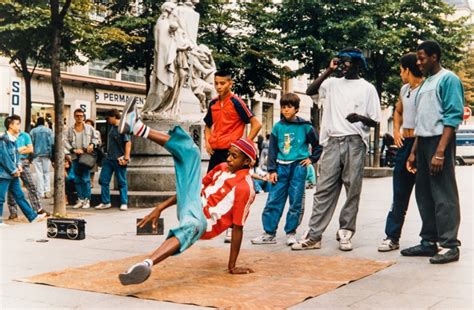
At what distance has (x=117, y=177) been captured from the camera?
42.1ft

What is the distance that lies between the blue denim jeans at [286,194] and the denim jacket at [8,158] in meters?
4.55

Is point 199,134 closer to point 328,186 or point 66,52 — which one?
point 328,186

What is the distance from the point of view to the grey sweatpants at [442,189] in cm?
659

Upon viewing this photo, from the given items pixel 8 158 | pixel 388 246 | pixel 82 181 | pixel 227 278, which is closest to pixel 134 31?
pixel 82 181

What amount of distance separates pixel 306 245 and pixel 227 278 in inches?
73.2

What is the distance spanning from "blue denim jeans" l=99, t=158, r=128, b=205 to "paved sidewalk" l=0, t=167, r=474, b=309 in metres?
0.90

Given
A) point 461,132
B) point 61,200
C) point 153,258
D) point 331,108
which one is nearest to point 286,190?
point 331,108

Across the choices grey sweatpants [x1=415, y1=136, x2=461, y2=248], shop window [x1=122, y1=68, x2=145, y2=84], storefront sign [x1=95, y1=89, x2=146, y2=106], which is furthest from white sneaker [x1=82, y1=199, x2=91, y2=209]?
shop window [x1=122, y1=68, x2=145, y2=84]

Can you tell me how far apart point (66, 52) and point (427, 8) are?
57.3 feet

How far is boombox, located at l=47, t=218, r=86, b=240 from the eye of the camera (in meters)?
8.38

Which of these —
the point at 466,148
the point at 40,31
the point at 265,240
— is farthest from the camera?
the point at 466,148

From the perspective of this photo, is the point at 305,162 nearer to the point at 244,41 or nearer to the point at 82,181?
the point at 82,181

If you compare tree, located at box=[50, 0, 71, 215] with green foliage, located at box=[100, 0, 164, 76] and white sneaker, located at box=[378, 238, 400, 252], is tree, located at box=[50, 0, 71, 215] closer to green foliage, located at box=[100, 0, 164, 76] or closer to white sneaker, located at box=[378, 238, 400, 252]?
white sneaker, located at box=[378, 238, 400, 252]

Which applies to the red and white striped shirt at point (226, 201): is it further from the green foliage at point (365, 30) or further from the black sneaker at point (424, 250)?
the green foliage at point (365, 30)
